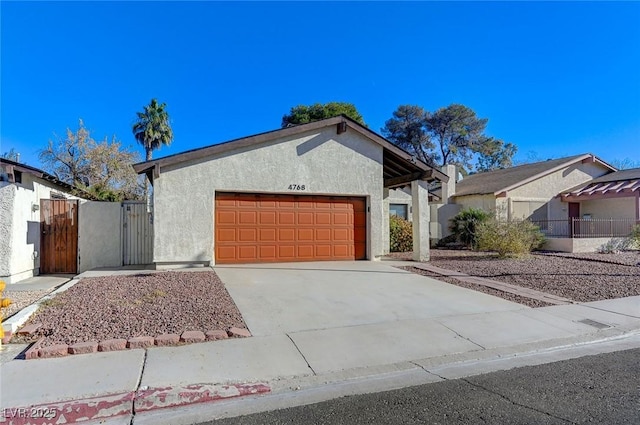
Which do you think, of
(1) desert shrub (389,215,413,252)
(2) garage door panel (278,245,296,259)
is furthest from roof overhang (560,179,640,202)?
(2) garage door panel (278,245,296,259)

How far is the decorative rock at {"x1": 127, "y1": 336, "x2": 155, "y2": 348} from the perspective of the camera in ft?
17.3

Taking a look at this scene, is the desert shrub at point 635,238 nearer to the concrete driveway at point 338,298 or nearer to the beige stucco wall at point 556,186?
the beige stucco wall at point 556,186

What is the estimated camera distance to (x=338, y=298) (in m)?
8.27

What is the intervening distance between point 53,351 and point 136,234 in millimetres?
8458

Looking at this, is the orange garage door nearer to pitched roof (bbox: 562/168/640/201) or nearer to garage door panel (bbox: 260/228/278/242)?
garage door panel (bbox: 260/228/278/242)

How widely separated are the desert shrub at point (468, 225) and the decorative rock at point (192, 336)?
53.1ft

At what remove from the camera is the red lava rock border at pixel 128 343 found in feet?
16.2

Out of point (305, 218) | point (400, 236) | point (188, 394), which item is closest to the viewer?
point (188, 394)

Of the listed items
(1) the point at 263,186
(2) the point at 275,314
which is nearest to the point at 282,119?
(1) the point at 263,186

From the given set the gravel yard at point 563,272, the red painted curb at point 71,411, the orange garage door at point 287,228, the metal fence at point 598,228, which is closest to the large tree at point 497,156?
the metal fence at point 598,228

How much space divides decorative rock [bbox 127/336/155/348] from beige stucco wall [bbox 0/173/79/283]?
22.6ft

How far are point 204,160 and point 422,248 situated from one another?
7.97 metres

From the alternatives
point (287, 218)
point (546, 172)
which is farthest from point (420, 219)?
point (546, 172)

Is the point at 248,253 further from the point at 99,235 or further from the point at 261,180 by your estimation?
the point at 99,235
